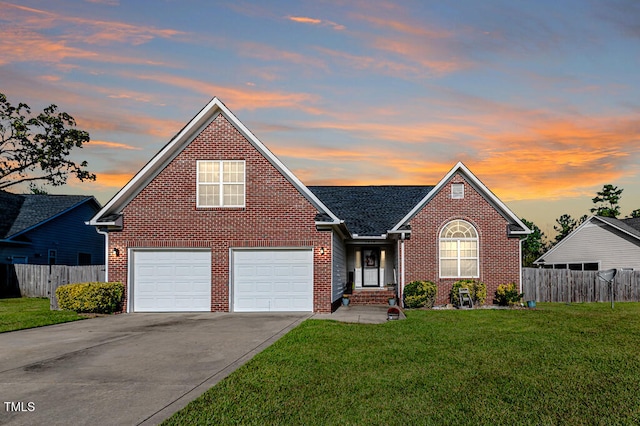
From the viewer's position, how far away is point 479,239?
24.5 metres

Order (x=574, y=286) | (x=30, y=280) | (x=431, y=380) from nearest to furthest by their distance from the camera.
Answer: (x=431, y=380)
(x=574, y=286)
(x=30, y=280)

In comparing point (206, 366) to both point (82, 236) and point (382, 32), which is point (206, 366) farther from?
point (82, 236)

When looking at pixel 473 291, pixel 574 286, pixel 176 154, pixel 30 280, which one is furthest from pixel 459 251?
pixel 30 280

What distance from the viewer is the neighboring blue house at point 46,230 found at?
34438 mm

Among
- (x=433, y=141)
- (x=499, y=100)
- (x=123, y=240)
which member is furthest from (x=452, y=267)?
(x=123, y=240)

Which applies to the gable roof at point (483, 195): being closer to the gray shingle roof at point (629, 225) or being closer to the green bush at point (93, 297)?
the green bush at point (93, 297)

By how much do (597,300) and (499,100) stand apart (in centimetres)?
1391

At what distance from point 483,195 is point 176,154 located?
13.1m

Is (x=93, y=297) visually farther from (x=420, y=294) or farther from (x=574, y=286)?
(x=574, y=286)

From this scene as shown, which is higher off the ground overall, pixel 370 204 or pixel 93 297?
pixel 370 204

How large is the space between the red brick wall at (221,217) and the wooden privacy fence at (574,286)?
527 inches

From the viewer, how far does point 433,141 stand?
982 inches

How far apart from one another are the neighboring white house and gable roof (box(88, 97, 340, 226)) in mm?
23810

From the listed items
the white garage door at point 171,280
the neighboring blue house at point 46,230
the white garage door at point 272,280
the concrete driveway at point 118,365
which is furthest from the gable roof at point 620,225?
the neighboring blue house at point 46,230
